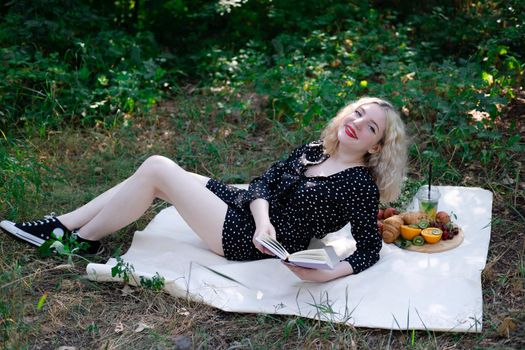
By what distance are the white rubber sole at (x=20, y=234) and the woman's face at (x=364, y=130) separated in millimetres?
1745

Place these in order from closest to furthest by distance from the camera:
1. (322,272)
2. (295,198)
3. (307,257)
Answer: (307,257) → (322,272) → (295,198)

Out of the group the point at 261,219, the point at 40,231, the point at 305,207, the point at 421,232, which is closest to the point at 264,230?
the point at 261,219

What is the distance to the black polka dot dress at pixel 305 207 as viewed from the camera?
3436mm

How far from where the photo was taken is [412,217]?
3.93m

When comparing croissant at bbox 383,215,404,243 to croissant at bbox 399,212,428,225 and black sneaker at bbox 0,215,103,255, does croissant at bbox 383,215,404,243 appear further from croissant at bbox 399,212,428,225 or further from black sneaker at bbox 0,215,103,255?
black sneaker at bbox 0,215,103,255

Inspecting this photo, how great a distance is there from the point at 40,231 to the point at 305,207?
4.83ft

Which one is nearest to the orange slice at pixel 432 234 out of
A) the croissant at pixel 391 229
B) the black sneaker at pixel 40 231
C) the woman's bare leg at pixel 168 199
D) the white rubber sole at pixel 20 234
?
the croissant at pixel 391 229

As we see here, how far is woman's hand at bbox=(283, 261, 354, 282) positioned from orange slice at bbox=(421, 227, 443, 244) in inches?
24.0

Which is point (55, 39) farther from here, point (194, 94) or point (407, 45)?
point (407, 45)

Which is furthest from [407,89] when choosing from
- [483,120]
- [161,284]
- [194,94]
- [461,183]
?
[161,284]

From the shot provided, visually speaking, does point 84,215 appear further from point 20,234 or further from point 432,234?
point 432,234

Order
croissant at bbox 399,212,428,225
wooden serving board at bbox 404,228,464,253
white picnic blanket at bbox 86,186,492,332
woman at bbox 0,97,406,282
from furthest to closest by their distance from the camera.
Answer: croissant at bbox 399,212,428,225, wooden serving board at bbox 404,228,464,253, woman at bbox 0,97,406,282, white picnic blanket at bbox 86,186,492,332

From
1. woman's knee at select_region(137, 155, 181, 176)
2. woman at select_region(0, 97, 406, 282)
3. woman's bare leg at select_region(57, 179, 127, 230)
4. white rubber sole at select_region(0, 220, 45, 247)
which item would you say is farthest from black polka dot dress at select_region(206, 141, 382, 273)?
white rubber sole at select_region(0, 220, 45, 247)

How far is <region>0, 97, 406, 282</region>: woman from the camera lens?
346 cm
